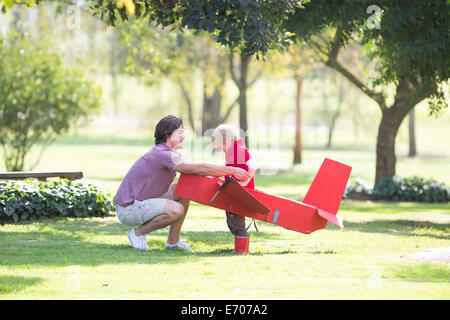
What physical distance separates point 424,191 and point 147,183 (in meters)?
12.6

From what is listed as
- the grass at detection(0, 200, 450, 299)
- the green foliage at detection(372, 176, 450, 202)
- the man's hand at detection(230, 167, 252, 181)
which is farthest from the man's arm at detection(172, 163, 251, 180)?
the green foliage at detection(372, 176, 450, 202)

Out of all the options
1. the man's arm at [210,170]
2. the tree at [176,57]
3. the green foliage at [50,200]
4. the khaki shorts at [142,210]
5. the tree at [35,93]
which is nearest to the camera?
the man's arm at [210,170]

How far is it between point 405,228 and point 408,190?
21.7ft

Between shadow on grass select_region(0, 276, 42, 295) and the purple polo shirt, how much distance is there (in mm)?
2033

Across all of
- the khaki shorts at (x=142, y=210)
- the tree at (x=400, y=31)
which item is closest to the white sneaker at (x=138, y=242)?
the khaki shorts at (x=142, y=210)

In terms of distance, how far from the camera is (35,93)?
19.6m

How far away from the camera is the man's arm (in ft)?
25.5

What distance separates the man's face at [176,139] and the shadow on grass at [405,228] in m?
4.72

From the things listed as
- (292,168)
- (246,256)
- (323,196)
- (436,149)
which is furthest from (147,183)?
(436,149)

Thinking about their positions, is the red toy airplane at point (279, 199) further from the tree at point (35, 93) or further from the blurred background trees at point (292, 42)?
the tree at point (35, 93)

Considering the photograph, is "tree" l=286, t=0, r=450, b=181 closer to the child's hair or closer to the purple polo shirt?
the child's hair

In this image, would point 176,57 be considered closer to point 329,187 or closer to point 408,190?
point 408,190

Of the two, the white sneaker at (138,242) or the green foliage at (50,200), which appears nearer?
the white sneaker at (138,242)

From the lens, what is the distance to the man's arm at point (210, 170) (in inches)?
306
